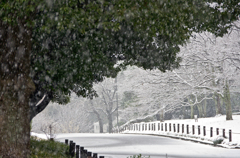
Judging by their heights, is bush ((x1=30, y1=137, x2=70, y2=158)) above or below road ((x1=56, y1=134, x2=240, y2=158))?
above

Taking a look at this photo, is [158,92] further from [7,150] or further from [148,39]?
[7,150]

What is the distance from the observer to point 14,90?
8.30 metres

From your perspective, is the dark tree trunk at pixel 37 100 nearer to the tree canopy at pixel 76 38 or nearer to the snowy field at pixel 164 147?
the tree canopy at pixel 76 38

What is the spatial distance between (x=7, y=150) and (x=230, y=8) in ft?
25.8

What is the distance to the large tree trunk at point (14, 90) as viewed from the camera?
8.13 metres

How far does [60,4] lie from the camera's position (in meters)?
7.15

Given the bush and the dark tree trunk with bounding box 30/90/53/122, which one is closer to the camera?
the bush

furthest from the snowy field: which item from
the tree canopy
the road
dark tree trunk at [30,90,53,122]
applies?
the tree canopy

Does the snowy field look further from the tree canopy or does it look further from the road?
the tree canopy

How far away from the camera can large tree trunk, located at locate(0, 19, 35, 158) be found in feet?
26.7

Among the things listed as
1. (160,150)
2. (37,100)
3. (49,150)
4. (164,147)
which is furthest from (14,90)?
(164,147)

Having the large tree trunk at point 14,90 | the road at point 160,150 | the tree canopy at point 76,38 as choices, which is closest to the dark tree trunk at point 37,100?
the tree canopy at point 76,38

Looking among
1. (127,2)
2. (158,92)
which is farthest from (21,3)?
(158,92)

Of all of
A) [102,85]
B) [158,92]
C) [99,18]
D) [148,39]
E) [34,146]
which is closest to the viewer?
[99,18]
